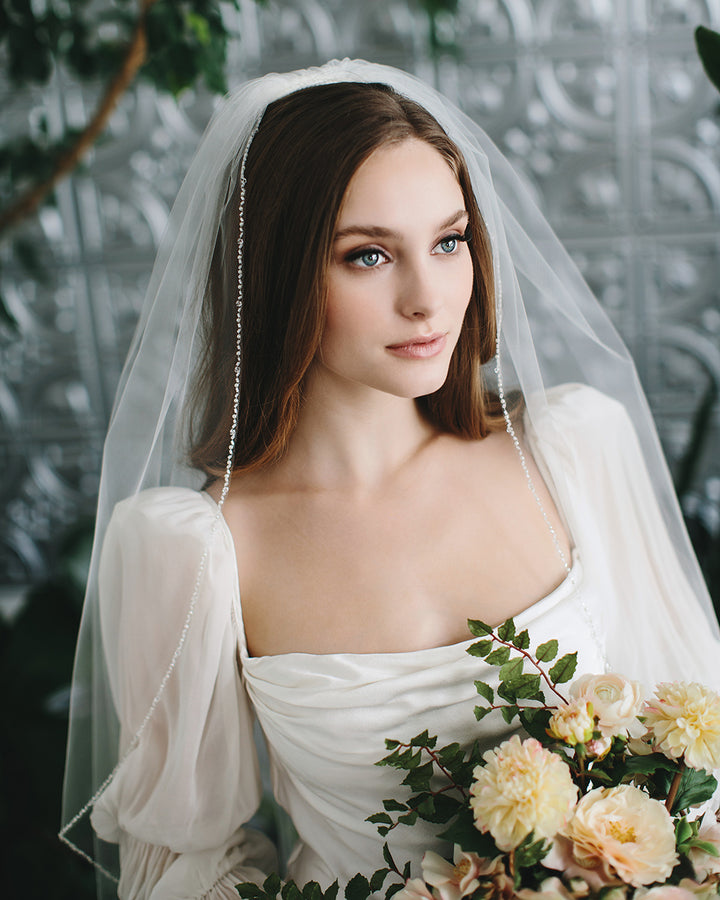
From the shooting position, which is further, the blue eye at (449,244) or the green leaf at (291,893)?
the blue eye at (449,244)

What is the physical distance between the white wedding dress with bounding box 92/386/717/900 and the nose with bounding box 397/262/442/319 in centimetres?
37

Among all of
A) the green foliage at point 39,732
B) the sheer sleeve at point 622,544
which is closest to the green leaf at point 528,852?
the sheer sleeve at point 622,544

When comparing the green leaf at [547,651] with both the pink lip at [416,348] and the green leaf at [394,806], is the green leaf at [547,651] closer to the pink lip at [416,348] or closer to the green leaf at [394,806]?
the green leaf at [394,806]

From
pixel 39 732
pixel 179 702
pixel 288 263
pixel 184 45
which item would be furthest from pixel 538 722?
pixel 39 732

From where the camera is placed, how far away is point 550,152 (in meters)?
2.21

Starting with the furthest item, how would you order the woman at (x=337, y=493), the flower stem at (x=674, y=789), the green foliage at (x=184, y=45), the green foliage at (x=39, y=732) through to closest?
the green foliage at (x=39, y=732)
the green foliage at (x=184, y=45)
the woman at (x=337, y=493)
the flower stem at (x=674, y=789)

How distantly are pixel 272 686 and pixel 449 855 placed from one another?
32cm

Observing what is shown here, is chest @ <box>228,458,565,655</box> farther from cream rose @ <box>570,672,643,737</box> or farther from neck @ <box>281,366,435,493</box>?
cream rose @ <box>570,672,643,737</box>

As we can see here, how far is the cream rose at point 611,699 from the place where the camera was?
85 centimetres

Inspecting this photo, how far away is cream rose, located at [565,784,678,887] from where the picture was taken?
30.0 inches

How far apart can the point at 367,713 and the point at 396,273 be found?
57cm

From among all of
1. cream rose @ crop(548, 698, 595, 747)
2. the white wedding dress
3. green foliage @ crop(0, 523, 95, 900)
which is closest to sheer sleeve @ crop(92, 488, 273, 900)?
the white wedding dress

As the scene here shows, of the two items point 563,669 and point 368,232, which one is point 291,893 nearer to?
point 563,669

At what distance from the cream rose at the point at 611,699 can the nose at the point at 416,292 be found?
1.56ft
